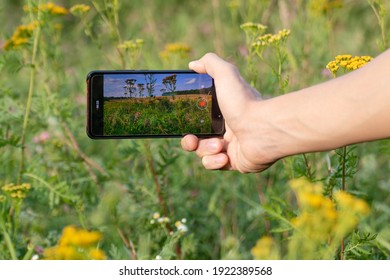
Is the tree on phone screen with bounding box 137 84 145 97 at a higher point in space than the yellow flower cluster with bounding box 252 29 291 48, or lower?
lower

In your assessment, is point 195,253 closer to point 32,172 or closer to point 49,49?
point 32,172

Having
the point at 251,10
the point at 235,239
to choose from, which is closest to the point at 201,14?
the point at 251,10

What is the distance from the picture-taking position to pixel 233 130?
65.3 inches

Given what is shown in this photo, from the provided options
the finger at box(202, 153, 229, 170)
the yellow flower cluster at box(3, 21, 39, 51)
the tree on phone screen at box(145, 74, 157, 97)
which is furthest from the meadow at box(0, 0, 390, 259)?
the tree on phone screen at box(145, 74, 157, 97)

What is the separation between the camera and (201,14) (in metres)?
4.94

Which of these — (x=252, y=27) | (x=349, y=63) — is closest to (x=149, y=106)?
(x=252, y=27)

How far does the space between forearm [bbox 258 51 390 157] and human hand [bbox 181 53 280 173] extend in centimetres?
7

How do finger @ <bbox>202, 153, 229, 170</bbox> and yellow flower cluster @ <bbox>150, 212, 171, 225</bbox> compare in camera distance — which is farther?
yellow flower cluster @ <bbox>150, 212, 171, 225</bbox>

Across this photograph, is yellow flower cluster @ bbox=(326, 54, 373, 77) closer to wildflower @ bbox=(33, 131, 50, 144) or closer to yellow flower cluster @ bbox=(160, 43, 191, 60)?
yellow flower cluster @ bbox=(160, 43, 191, 60)

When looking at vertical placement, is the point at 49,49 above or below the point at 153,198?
above

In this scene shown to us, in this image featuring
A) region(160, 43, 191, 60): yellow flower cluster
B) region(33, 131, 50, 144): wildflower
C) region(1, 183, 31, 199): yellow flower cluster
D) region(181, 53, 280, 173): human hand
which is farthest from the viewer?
region(33, 131, 50, 144): wildflower

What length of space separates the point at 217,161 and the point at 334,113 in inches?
21.6

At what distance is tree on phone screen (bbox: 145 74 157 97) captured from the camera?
1.85 m
